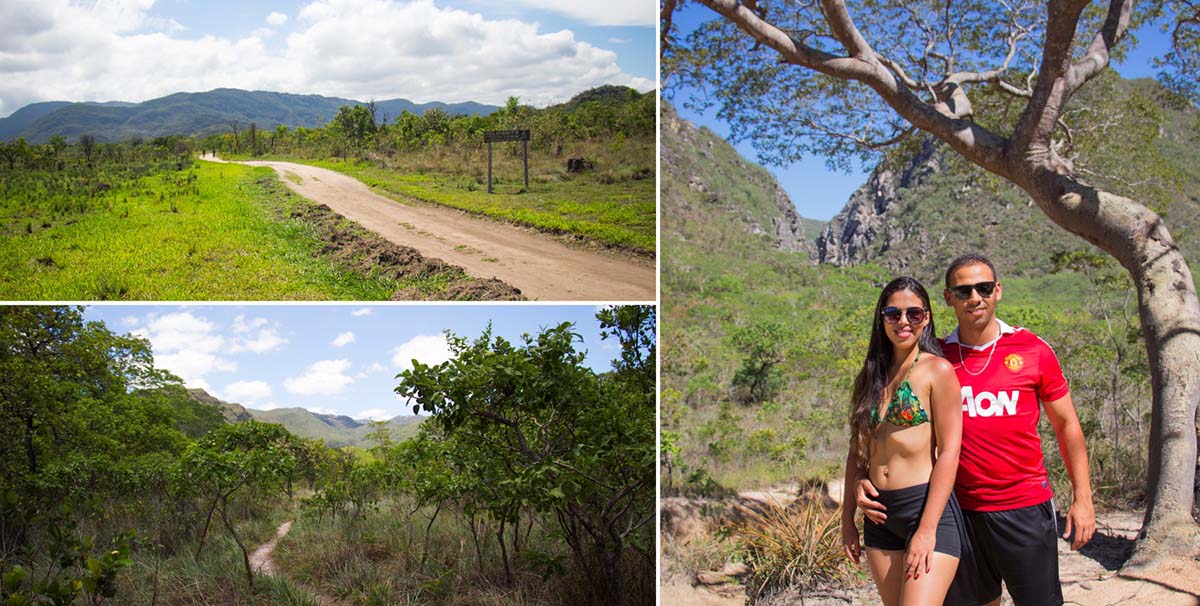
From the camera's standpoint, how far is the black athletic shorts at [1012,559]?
235 cm

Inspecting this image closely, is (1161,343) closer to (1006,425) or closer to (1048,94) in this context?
(1048,94)

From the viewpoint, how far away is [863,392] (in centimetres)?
251

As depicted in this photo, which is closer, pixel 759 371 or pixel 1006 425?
pixel 1006 425

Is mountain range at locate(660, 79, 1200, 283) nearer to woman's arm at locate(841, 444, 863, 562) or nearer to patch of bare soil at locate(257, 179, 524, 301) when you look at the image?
patch of bare soil at locate(257, 179, 524, 301)

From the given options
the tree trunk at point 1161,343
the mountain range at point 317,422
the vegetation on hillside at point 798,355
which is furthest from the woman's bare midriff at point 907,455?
the mountain range at point 317,422

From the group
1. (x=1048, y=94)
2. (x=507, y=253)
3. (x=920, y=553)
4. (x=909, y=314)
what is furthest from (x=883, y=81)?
(x=920, y=553)

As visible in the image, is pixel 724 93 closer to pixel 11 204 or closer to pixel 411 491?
pixel 411 491

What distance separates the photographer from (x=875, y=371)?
248 centimetres

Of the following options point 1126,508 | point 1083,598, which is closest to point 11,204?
point 1083,598

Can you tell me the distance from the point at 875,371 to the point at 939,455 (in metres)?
0.34

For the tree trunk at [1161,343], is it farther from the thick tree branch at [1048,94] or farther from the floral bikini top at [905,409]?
the floral bikini top at [905,409]

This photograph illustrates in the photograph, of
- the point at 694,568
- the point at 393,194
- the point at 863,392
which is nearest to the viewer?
the point at 863,392

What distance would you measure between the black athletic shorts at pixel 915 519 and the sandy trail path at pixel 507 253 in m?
2.50

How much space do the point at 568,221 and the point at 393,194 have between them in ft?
9.33
